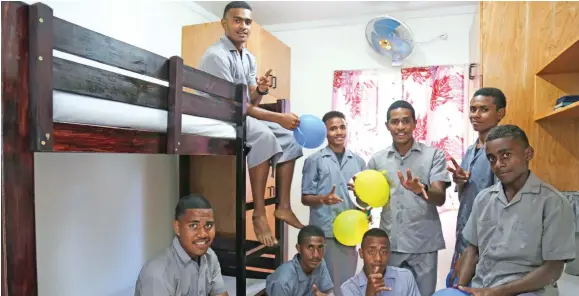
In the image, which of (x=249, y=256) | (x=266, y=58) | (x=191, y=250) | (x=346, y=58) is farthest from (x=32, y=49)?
(x=346, y=58)

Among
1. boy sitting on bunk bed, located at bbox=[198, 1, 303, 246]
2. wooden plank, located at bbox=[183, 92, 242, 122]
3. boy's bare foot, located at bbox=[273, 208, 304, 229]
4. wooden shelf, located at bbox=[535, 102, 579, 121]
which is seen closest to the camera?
wooden plank, located at bbox=[183, 92, 242, 122]

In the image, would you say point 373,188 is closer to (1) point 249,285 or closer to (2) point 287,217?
(2) point 287,217

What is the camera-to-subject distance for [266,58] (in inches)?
131

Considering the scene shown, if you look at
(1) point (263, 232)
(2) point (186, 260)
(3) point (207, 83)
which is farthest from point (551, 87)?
(2) point (186, 260)

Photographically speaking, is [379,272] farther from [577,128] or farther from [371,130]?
[371,130]

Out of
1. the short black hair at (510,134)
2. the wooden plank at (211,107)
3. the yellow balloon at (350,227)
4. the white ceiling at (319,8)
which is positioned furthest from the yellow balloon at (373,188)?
the white ceiling at (319,8)

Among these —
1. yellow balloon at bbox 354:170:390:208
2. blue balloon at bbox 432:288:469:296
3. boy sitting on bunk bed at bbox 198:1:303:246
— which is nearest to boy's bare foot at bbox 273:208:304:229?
boy sitting on bunk bed at bbox 198:1:303:246

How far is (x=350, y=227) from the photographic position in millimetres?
2215

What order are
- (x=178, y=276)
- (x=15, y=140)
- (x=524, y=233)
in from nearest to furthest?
(x=15, y=140) < (x=524, y=233) < (x=178, y=276)

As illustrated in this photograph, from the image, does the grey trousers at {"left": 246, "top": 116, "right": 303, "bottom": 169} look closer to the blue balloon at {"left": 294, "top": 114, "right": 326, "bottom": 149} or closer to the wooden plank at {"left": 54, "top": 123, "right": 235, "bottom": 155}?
the blue balloon at {"left": 294, "top": 114, "right": 326, "bottom": 149}

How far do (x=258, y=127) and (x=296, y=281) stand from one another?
0.86m

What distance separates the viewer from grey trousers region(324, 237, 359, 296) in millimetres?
2420

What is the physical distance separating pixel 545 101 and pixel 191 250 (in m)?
2.16

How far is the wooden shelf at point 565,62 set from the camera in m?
1.87
